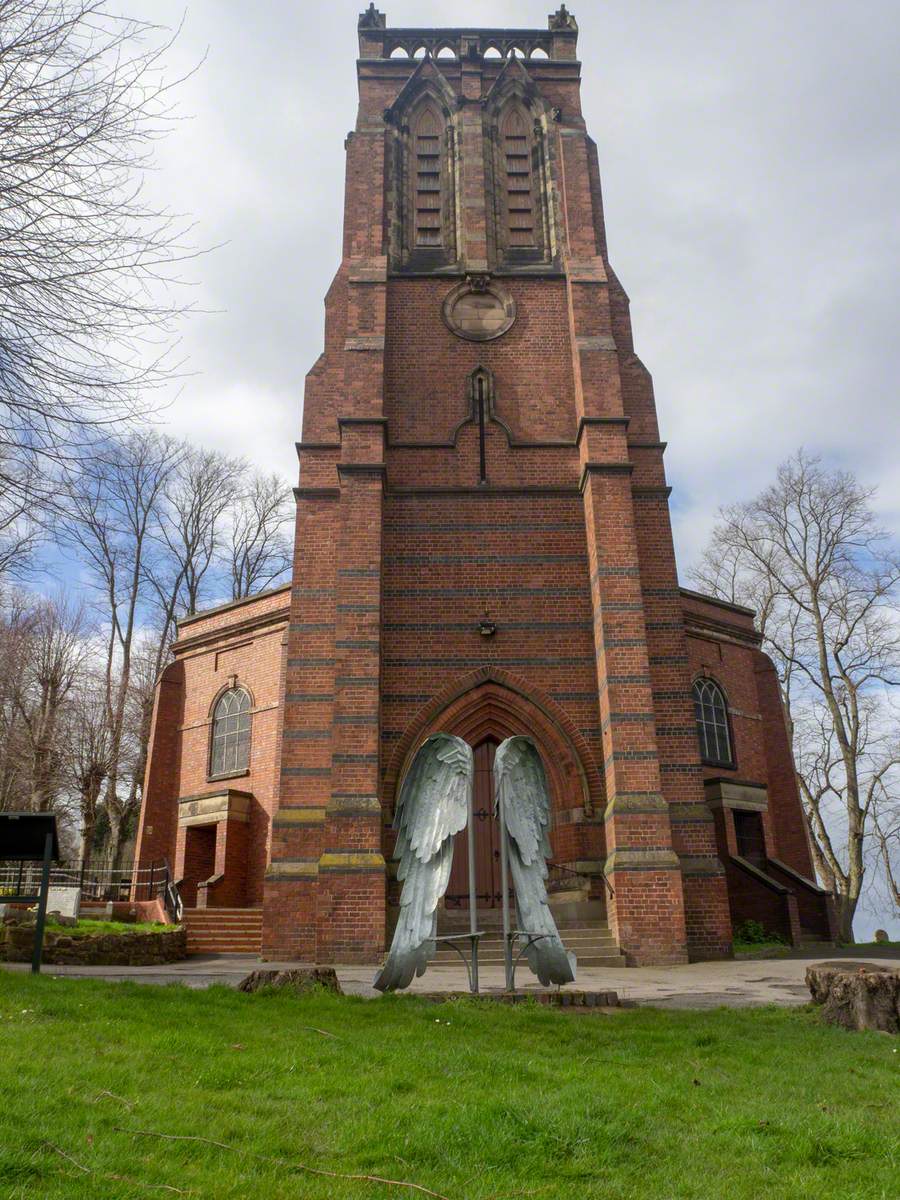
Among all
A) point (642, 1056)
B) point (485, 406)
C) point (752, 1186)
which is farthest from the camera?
point (485, 406)

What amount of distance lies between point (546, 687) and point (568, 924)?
3.85m

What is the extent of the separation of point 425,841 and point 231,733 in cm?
1417

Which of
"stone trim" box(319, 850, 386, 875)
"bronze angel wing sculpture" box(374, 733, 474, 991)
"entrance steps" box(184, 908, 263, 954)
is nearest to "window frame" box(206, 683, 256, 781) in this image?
"entrance steps" box(184, 908, 263, 954)

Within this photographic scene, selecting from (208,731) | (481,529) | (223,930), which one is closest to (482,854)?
(223,930)

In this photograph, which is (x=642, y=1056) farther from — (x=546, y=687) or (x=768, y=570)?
(x=768, y=570)

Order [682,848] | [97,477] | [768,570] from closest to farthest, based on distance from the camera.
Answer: [97,477], [682,848], [768,570]

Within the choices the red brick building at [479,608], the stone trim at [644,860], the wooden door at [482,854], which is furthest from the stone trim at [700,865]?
the wooden door at [482,854]

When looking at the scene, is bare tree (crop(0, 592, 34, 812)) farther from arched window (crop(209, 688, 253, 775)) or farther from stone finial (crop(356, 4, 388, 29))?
stone finial (crop(356, 4, 388, 29))

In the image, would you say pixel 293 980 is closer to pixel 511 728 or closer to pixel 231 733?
pixel 511 728

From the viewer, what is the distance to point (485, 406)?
59.4 ft

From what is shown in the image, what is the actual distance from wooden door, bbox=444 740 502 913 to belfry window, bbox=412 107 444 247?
1088 cm

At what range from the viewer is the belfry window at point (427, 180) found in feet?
65.0

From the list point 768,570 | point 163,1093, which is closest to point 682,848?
point 163,1093

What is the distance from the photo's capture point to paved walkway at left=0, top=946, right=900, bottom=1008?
877cm
